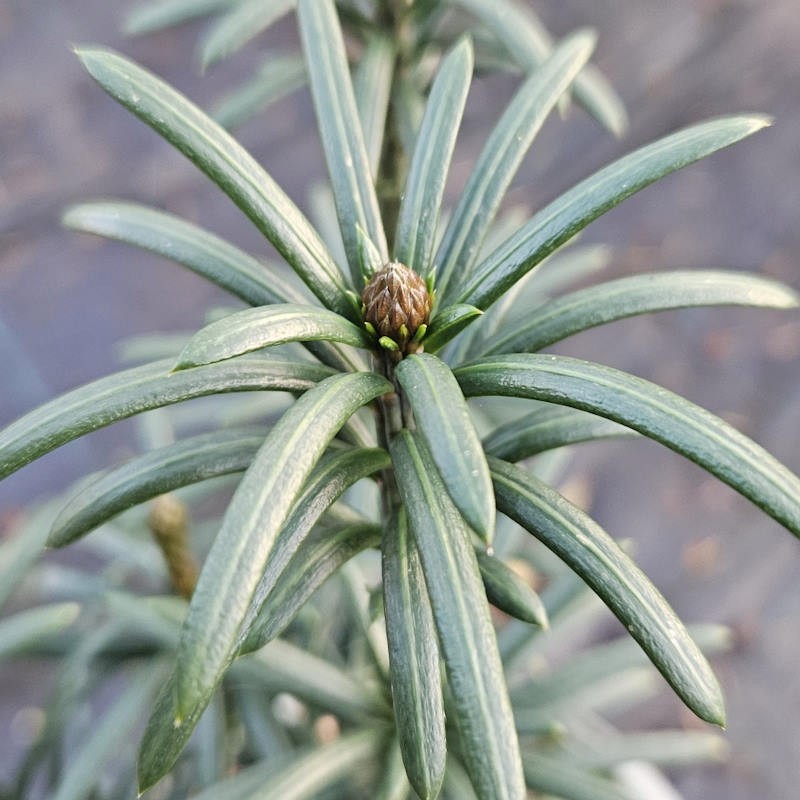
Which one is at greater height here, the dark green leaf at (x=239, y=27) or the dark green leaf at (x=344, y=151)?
the dark green leaf at (x=239, y=27)

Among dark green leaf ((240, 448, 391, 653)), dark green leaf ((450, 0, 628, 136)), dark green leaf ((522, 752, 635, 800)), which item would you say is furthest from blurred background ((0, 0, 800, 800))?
dark green leaf ((240, 448, 391, 653))

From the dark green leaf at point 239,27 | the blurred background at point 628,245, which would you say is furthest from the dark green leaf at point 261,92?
the blurred background at point 628,245

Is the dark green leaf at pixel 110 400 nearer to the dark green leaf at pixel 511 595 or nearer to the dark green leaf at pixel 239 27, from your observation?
the dark green leaf at pixel 511 595

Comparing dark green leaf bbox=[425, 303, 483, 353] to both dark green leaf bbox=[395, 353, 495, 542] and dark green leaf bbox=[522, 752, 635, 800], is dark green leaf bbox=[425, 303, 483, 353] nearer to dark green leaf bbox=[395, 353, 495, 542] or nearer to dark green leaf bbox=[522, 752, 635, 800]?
dark green leaf bbox=[395, 353, 495, 542]

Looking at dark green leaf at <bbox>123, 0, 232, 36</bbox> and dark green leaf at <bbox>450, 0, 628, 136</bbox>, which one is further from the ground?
dark green leaf at <bbox>123, 0, 232, 36</bbox>

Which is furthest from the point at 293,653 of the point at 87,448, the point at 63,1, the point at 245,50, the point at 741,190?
the point at 63,1

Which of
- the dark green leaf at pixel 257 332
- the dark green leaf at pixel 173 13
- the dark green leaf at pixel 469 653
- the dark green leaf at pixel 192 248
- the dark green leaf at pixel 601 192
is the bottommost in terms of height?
the dark green leaf at pixel 469 653
